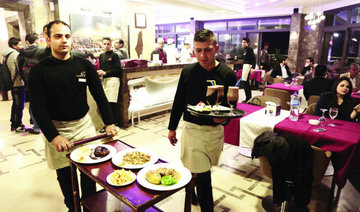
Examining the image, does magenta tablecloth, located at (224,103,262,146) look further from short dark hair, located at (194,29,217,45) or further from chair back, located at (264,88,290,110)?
chair back, located at (264,88,290,110)

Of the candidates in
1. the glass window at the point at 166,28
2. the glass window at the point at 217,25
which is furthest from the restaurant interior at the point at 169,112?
the glass window at the point at 166,28

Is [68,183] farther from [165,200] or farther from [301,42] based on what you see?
[301,42]

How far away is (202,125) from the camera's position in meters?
1.90

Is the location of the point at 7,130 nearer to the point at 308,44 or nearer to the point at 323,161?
the point at 323,161

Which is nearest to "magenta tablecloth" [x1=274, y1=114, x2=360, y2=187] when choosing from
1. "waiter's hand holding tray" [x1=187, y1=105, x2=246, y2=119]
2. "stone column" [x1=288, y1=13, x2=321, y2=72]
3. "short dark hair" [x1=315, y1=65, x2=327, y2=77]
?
"waiter's hand holding tray" [x1=187, y1=105, x2=246, y2=119]

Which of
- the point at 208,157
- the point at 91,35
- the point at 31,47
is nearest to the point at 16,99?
the point at 31,47

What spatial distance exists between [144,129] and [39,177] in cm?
209

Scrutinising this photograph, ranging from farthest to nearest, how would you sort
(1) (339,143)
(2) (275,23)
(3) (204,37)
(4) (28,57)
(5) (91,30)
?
(2) (275,23), (5) (91,30), (4) (28,57), (1) (339,143), (3) (204,37)

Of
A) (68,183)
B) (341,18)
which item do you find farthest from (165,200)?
(341,18)

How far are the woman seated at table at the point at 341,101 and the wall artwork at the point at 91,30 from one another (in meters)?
5.96

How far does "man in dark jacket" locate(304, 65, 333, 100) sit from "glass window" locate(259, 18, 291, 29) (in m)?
8.08

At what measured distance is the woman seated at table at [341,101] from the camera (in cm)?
298

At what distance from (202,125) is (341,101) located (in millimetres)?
2127

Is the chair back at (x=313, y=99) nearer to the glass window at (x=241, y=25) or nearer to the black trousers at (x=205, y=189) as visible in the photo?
the black trousers at (x=205, y=189)
